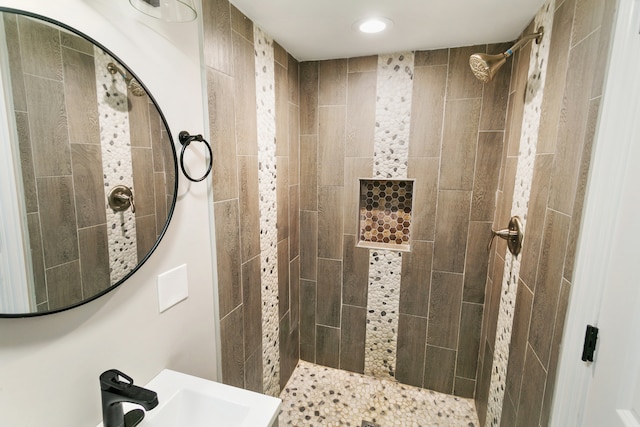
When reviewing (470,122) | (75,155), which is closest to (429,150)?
(470,122)

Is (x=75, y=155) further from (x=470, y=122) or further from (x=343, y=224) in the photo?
(x=470, y=122)

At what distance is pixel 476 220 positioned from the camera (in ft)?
6.15

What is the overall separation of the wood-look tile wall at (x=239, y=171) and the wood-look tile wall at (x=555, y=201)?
51.7 inches

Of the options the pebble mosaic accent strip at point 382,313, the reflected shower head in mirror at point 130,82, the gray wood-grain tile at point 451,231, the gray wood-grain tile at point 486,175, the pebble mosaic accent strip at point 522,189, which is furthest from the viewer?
the pebble mosaic accent strip at point 382,313

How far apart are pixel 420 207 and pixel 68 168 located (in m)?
1.78

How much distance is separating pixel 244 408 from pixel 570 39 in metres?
1.70

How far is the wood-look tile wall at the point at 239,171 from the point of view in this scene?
50.1 inches

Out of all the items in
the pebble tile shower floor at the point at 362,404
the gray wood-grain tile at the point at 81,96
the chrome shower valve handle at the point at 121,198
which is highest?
the gray wood-grain tile at the point at 81,96

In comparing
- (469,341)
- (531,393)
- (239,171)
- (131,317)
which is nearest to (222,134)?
(239,171)

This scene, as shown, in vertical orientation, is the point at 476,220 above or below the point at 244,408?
above

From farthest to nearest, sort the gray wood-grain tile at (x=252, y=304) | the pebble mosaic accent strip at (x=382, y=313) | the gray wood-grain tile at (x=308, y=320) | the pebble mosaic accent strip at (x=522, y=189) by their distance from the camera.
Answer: the gray wood-grain tile at (x=308, y=320)
the pebble mosaic accent strip at (x=382, y=313)
the gray wood-grain tile at (x=252, y=304)
the pebble mosaic accent strip at (x=522, y=189)

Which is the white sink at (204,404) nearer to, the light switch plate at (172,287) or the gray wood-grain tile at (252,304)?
the light switch plate at (172,287)

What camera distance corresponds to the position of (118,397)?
2.55ft

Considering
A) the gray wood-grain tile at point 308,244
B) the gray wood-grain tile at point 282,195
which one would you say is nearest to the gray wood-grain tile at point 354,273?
the gray wood-grain tile at point 308,244
